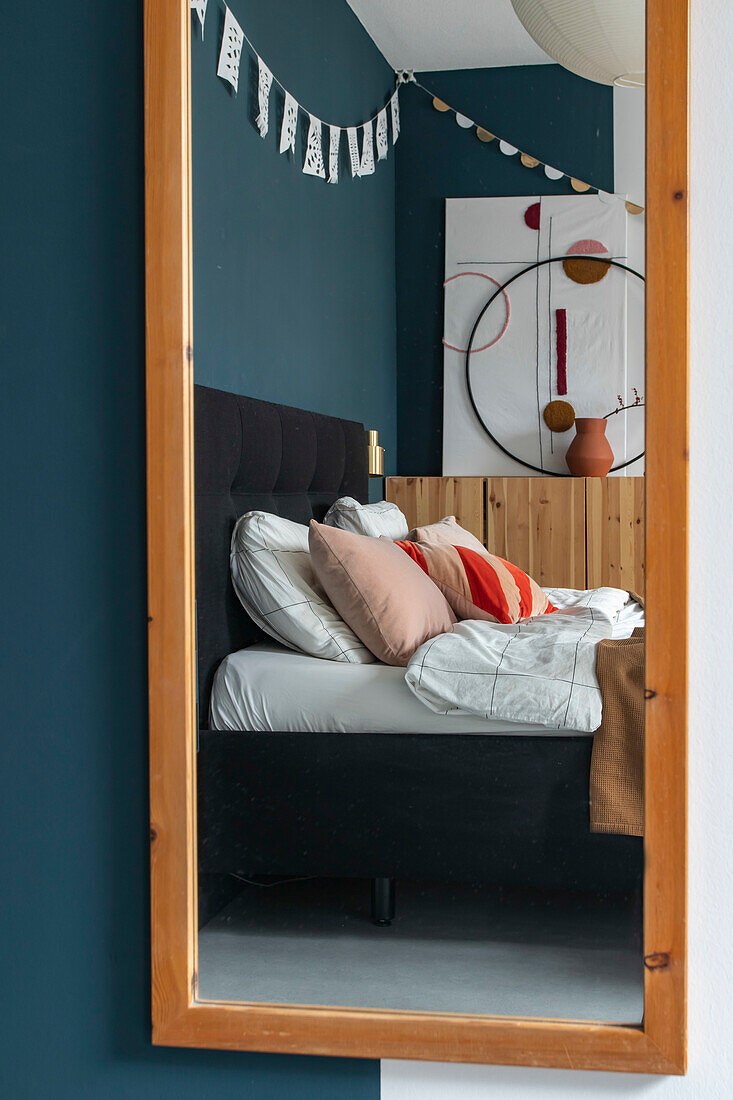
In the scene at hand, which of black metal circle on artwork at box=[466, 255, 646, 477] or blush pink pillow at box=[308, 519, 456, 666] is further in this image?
blush pink pillow at box=[308, 519, 456, 666]

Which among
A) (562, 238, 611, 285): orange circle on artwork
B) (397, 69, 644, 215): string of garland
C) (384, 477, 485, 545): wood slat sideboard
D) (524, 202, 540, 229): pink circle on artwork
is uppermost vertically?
(397, 69, 644, 215): string of garland

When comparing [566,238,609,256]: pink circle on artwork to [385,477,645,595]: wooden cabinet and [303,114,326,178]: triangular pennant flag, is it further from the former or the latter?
[303,114,326,178]: triangular pennant flag

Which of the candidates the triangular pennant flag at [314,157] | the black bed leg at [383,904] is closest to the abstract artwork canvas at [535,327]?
the triangular pennant flag at [314,157]

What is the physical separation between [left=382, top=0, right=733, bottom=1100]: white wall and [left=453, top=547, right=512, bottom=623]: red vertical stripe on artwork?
0.85ft

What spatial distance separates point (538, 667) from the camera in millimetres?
1409

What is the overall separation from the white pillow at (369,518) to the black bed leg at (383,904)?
49cm

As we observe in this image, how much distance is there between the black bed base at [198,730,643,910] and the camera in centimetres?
142

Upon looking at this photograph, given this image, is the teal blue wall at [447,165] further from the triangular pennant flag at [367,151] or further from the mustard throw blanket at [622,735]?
the mustard throw blanket at [622,735]

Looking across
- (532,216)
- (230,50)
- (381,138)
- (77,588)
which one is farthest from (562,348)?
(77,588)

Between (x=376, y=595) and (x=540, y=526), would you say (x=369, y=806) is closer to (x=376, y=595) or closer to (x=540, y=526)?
(x=376, y=595)

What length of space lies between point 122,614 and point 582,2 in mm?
1092

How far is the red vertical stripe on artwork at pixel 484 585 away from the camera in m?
1.43

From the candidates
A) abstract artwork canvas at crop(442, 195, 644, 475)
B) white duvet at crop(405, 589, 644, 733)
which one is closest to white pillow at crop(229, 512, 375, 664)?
white duvet at crop(405, 589, 644, 733)

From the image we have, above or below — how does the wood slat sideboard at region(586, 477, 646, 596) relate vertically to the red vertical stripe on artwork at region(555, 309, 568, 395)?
below
